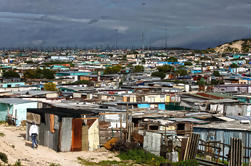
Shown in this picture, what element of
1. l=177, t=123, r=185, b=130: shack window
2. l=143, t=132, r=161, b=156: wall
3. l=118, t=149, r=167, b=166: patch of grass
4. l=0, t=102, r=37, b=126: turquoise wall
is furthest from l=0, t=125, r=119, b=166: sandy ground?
l=0, t=102, r=37, b=126: turquoise wall

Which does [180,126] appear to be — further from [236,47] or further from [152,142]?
[236,47]

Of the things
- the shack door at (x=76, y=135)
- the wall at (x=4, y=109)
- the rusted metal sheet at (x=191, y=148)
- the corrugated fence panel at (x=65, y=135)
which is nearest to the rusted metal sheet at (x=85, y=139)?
the shack door at (x=76, y=135)

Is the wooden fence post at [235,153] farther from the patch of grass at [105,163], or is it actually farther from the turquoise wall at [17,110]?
the turquoise wall at [17,110]

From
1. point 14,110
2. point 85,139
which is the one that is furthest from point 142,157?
point 14,110

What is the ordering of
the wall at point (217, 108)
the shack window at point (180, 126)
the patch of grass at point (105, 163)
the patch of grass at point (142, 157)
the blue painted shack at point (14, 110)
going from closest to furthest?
the patch of grass at point (105, 163) → the patch of grass at point (142, 157) → the shack window at point (180, 126) → the blue painted shack at point (14, 110) → the wall at point (217, 108)

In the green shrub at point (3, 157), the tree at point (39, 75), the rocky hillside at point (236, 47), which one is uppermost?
the rocky hillside at point (236, 47)

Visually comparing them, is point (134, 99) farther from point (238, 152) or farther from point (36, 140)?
point (238, 152)
